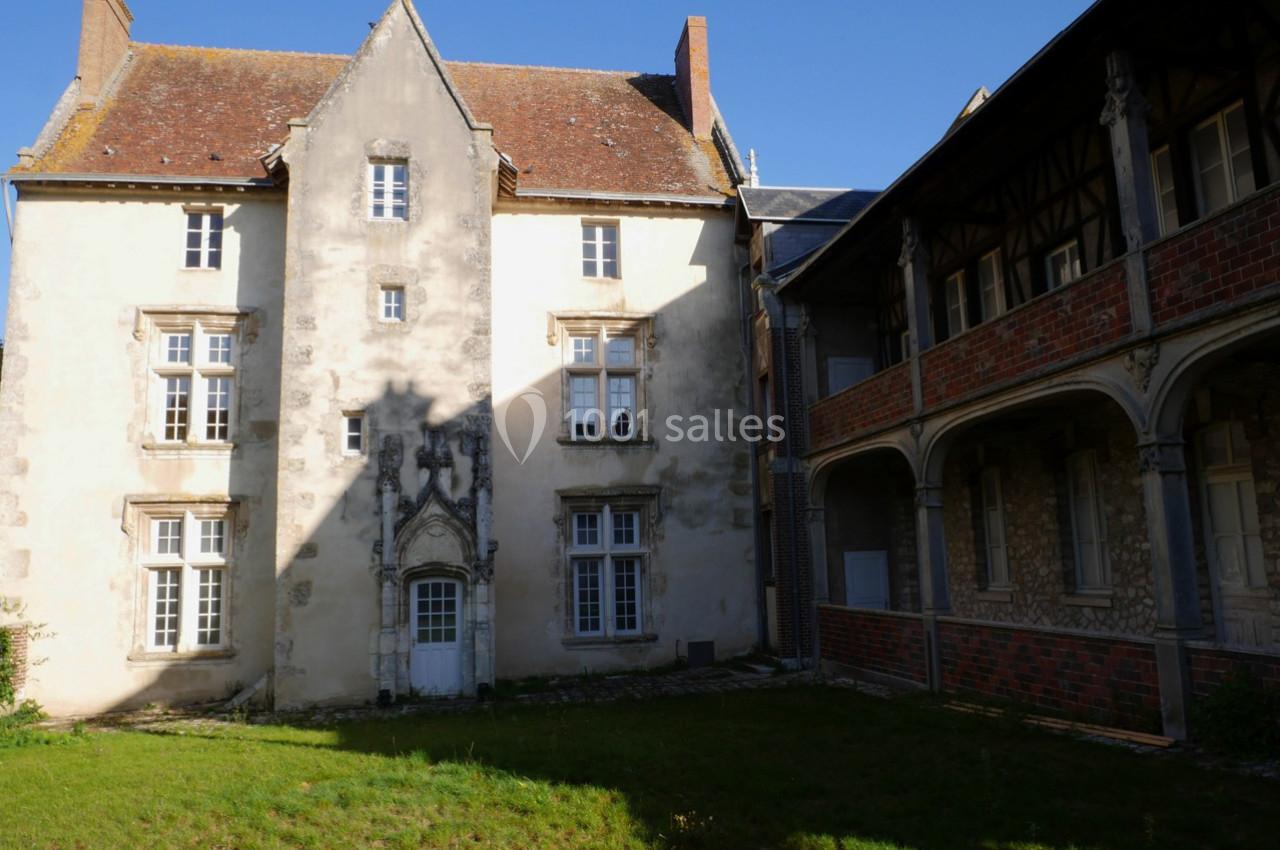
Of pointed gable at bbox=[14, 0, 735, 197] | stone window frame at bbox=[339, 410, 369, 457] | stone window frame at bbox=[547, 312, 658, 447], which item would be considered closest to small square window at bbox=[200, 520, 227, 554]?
stone window frame at bbox=[339, 410, 369, 457]

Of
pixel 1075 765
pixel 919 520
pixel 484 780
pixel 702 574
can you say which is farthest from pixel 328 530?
pixel 1075 765

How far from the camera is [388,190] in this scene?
51.6ft

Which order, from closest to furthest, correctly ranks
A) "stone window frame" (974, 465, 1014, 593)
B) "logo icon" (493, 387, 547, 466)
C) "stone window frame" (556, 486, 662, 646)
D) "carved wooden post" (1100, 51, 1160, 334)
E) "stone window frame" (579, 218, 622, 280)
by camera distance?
"carved wooden post" (1100, 51, 1160, 334) < "stone window frame" (974, 465, 1014, 593) < "stone window frame" (556, 486, 662, 646) < "logo icon" (493, 387, 547, 466) < "stone window frame" (579, 218, 622, 280)

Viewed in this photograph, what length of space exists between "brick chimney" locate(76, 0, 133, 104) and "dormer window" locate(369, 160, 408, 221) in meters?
6.18

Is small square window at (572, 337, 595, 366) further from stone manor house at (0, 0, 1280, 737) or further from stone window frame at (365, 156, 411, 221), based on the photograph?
stone window frame at (365, 156, 411, 221)

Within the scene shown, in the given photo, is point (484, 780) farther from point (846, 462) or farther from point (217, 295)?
point (217, 295)

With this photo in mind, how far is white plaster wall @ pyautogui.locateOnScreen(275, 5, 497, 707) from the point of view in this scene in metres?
14.2

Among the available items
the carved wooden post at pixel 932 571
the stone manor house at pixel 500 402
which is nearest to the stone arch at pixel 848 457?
the stone manor house at pixel 500 402

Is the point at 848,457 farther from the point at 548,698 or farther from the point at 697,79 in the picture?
the point at 697,79

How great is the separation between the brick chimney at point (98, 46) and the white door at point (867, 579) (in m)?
16.2

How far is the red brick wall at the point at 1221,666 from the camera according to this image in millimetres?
7117

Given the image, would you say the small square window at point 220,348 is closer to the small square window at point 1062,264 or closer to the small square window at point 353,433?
the small square window at point 353,433

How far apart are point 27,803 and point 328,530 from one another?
674cm

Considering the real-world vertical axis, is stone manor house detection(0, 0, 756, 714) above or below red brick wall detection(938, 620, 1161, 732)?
above
